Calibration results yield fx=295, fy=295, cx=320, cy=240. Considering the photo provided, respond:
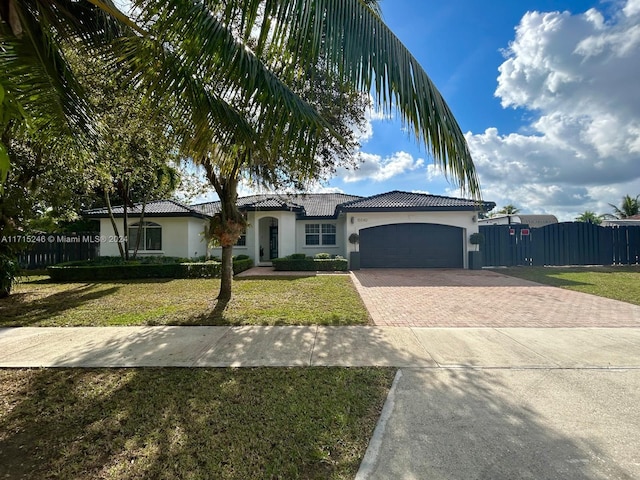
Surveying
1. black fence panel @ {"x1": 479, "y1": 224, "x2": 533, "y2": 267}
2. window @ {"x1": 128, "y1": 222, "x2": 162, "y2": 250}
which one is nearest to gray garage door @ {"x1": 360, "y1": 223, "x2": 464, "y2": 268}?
black fence panel @ {"x1": 479, "y1": 224, "x2": 533, "y2": 267}

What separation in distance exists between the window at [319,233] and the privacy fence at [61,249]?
13536 mm

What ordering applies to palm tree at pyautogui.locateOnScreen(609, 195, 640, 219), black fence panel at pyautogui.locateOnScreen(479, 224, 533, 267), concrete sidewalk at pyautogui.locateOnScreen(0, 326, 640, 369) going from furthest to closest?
palm tree at pyautogui.locateOnScreen(609, 195, 640, 219) < black fence panel at pyautogui.locateOnScreen(479, 224, 533, 267) < concrete sidewalk at pyautogui.locateOnScreen(0, 326, 640, 369)

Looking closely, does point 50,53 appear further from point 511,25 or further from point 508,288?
point 508,288

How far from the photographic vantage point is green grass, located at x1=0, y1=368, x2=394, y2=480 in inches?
95.7

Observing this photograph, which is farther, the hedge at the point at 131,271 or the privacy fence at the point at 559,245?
the privacy fence at the point at 559,245

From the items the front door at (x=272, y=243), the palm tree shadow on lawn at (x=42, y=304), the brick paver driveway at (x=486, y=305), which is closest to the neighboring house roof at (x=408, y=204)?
the brick paver driveway at (x=486, y=305)

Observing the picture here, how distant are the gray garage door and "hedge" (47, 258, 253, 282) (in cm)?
878

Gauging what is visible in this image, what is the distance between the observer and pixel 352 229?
17.0 m

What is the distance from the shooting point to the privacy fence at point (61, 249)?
1809 centimetres

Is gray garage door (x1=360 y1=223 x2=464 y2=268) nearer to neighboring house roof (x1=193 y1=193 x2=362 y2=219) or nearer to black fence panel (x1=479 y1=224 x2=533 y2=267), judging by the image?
black fence panel (x1=479 y1=224 x2=533 y2=267)

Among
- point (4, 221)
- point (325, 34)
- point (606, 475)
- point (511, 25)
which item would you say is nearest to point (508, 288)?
point (511, 25)

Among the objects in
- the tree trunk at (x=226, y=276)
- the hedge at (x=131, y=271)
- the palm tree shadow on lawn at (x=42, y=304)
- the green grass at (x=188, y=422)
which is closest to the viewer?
the green grass at (x=188, y=422)

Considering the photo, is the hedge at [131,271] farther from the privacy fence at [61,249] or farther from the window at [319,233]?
the window at [319,233]

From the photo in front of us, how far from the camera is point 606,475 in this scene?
7.58ft
